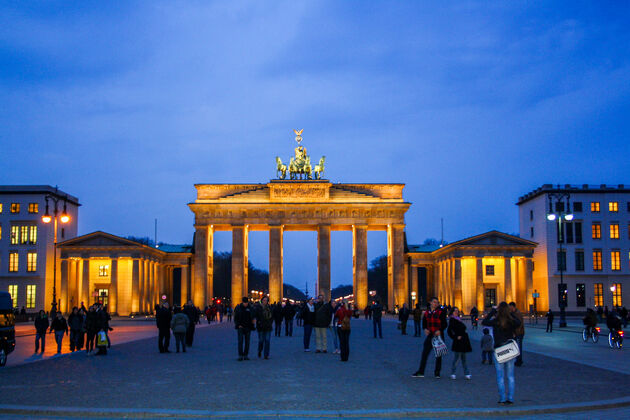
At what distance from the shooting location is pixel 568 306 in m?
86.3

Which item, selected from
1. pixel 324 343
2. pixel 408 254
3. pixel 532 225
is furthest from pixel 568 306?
pixel 324 343

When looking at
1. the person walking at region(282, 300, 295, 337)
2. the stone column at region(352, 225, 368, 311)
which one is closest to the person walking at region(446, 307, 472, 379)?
the person walking at region(282, 300, 295, 337)

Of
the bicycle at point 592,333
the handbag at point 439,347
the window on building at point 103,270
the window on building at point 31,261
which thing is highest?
the window on building at point 31,261

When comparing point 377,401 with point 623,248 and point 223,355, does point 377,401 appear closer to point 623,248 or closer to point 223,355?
point 223,355

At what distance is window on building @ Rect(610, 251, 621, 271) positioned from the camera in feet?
282

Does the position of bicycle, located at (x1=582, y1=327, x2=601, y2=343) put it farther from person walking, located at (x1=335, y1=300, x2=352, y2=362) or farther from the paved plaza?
person walking, located at (x1=335, y1=300, x2=352, y2=362)

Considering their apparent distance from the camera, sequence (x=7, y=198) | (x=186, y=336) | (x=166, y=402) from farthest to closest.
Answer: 1. (x=7, y=198)
2. (x=186, y=336)
3. (x=166, y=402)

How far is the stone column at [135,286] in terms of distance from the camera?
83800 millimetres

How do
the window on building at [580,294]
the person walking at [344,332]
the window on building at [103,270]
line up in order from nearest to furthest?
the person walking at [344,332] → the window on building at [580,294] → the window on building at [103,270]

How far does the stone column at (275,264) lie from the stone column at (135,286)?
15.5 metres

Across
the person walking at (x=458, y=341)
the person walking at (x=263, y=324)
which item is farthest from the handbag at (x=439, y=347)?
the person walking at (x=263, y=324)

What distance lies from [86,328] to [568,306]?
7096 centimetres

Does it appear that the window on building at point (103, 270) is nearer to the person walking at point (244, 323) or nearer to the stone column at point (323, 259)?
the stone column at point (323, 259)

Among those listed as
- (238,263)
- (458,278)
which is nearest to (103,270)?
(238,263)
